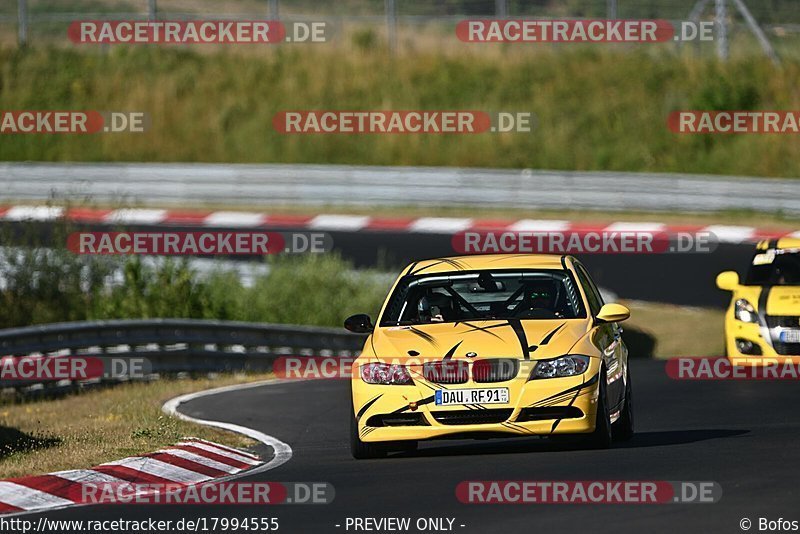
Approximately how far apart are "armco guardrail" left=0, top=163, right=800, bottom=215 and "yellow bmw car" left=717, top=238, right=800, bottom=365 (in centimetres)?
1438

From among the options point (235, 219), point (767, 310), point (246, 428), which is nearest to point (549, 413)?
point (246, 428)

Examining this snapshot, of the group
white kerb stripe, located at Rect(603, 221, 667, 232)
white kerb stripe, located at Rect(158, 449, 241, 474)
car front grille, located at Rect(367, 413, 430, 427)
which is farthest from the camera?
white kerb stripe, located at Rect(603, 221, 667, 232)

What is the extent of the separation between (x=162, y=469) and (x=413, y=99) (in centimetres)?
3068

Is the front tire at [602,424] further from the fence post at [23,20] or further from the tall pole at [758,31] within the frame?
the fence post at [23,20]

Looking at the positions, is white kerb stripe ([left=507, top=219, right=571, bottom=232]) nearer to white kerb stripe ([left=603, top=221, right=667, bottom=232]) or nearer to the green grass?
white kerb stripe ([left=603, top=221, right=667, bottom=232])

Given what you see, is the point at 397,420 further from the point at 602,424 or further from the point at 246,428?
the point at 246,428

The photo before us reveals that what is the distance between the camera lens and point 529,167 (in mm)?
37938

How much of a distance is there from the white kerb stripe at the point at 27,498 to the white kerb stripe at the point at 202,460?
1.59m

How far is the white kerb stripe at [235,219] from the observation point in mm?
32156

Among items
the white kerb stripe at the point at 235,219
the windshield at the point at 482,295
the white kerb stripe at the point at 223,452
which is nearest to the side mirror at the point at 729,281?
the windshield at the point at 482,295

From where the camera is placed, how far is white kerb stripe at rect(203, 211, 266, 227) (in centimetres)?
3216

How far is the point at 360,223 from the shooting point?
3206 cm

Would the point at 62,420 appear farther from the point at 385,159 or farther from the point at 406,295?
the point at 385,159

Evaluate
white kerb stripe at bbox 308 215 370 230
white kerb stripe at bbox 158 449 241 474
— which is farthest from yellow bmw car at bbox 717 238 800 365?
white kerb stripe at bbox 308 215 370 230
